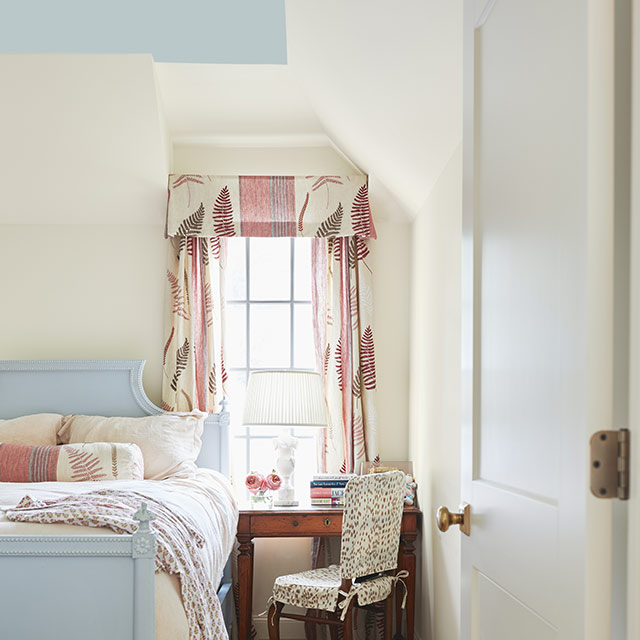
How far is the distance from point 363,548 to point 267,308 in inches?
67.0

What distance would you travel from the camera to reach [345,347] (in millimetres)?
4207

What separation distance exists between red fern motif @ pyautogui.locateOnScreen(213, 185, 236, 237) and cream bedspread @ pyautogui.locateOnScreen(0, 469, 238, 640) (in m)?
1.33

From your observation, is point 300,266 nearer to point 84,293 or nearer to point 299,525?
point 84,293

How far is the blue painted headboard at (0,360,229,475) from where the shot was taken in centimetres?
409

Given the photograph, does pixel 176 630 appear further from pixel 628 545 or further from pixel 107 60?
pixel 107 60

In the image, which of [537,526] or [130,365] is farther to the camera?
[130,365]

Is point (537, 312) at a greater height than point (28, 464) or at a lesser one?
greater

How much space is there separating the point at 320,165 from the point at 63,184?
1.45m

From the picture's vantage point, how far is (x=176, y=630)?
7.35 ft

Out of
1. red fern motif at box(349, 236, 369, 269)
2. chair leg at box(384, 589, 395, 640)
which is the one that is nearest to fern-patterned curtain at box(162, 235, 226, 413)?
red fern motif at box(349, 236, 369, 269)

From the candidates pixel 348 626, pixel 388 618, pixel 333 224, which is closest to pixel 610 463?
pixel 348 626

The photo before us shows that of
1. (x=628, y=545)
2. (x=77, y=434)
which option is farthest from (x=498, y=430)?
(x=77, y=434)

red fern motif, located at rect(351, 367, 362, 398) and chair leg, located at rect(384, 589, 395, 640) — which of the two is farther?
red fern motif, located at rect(351, 367, 362, 398)

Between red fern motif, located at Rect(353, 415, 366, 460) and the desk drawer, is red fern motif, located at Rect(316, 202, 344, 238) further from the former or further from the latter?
the desk drawer
